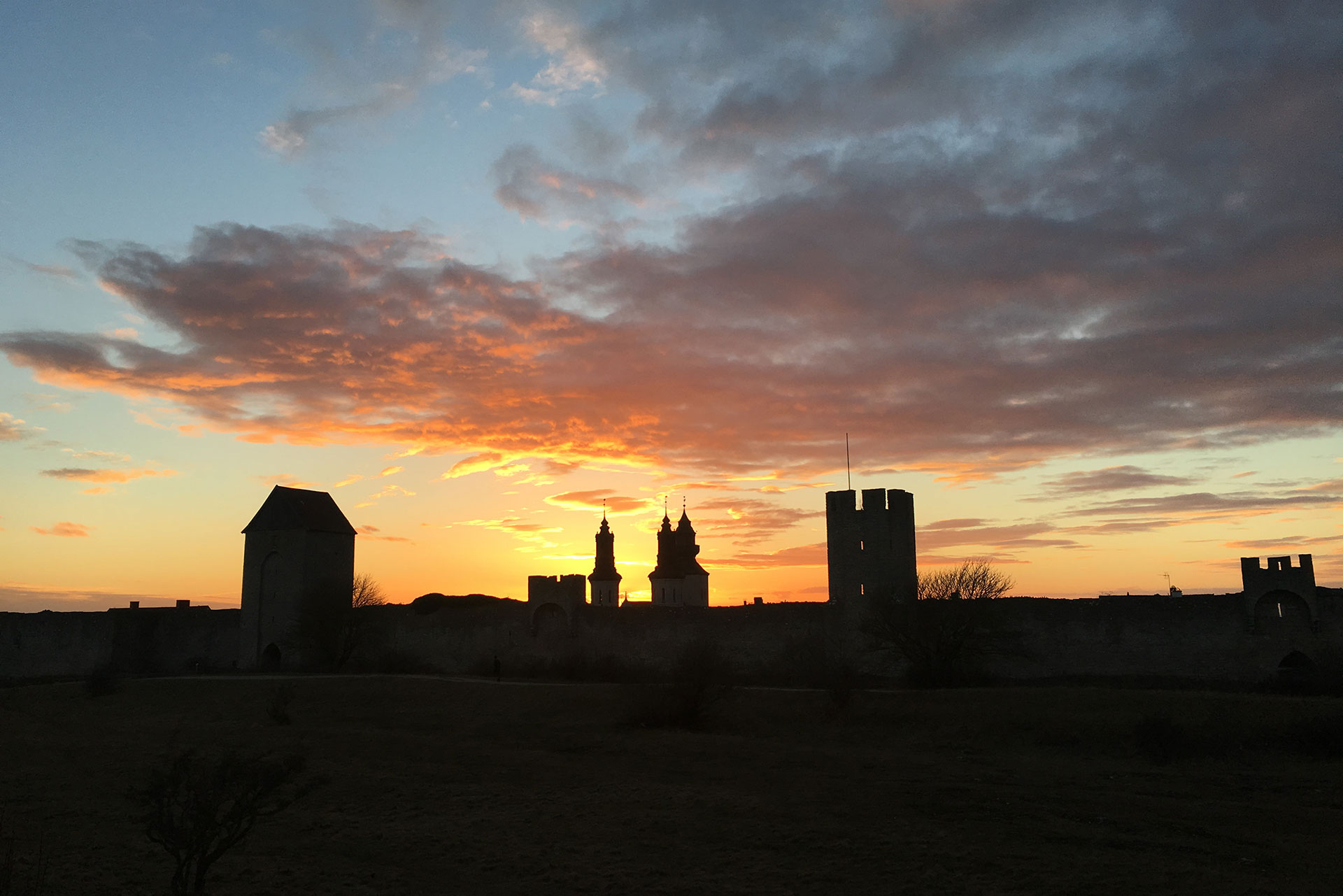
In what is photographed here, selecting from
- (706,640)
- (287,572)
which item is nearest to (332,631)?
(287,572)

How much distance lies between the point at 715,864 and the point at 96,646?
4375 cm

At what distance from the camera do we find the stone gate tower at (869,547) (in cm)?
3334

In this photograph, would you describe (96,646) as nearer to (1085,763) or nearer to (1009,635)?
(1009,635)

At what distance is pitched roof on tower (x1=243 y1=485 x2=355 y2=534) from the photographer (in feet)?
149

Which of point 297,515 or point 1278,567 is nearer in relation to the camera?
point 1278,567

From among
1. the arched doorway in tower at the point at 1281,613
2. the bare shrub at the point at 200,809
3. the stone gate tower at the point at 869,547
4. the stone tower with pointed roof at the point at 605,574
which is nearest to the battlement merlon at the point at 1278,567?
the arched doorway in tower at the point at 1281,613

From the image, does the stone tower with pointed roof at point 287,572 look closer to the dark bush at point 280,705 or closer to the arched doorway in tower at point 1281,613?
the dark bush at point 280,705

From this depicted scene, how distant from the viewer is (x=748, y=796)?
17.4 m

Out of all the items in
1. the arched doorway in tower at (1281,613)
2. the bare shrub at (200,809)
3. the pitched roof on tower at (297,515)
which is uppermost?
the pitched roof on tower at (297,515)

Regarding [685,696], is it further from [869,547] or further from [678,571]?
[678,571]

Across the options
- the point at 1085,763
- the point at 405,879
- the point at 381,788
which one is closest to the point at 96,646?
the point at 381,788

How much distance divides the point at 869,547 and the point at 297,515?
27.6 meters

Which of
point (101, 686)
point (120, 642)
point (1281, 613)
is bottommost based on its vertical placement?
point (101, 686)

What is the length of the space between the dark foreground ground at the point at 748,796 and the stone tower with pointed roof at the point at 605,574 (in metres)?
44.5
